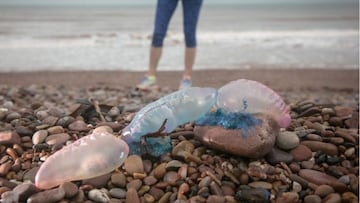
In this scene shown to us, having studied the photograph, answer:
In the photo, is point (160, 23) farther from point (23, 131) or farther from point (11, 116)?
point (23, 131)

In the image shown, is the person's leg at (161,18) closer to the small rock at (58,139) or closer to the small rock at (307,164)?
the small rock at (58,139)

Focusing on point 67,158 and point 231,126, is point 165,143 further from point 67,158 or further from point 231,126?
point 67,158

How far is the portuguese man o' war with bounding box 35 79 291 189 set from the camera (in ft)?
4.77

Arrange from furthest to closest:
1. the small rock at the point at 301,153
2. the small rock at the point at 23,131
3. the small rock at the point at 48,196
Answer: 1. the small rock at the point at 23,131
2. the small rock at the point at 301,153
3. the small rock at the point at 48,196

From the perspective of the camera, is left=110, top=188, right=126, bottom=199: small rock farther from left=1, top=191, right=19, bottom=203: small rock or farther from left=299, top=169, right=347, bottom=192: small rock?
left=299, top=169, right=347, bottom=192: small rock

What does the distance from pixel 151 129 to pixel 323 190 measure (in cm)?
69

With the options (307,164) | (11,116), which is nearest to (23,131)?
(11,116)

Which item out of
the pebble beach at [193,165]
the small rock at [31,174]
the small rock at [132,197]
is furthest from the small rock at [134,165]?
the small rock at [31,174]

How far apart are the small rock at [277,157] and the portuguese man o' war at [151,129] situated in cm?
17

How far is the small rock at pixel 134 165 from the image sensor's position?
1.54 meters

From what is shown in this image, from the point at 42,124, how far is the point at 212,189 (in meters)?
0.92

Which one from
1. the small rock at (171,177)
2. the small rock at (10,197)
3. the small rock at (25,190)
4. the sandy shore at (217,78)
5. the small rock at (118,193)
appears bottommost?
the sandy shore at (217,78)

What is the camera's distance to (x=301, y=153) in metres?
1.68

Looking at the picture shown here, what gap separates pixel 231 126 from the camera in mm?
1620
